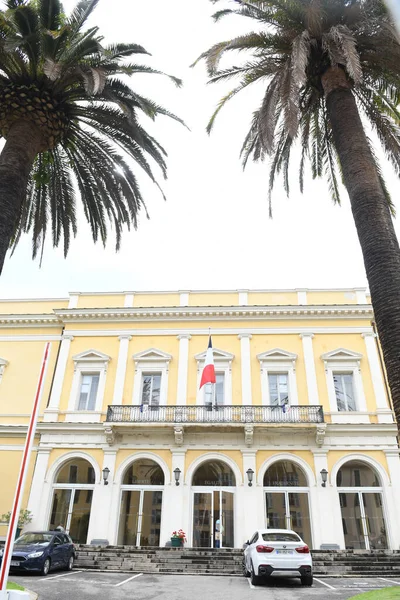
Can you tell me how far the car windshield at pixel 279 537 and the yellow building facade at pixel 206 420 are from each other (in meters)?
8.12

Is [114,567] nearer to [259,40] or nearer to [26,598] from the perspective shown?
[26,598]

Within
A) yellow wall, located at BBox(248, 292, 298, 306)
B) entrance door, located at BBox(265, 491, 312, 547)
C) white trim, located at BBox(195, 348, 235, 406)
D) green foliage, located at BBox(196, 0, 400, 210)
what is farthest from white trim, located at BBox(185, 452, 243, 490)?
green foliage, located at BBox(196, 0, 400, 210)

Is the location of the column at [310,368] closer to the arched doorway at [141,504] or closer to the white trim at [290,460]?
the white trim at [290,460]

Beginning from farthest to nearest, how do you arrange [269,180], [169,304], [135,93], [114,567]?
[169,304] < [114,567] < [269,180] < [135,93]

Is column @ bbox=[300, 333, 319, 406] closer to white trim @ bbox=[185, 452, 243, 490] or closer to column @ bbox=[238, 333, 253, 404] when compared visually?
column @ bbox=[238, 333, 253, 404]

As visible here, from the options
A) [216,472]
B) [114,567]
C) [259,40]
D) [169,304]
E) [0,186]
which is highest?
[169,304]

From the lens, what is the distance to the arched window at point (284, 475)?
848 inches

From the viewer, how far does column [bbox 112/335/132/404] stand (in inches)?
928

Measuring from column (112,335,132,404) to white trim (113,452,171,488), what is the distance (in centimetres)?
281

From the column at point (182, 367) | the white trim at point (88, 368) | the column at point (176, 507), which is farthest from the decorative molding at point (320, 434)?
the white trim at point (88, 368)

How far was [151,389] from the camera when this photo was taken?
24109 millimetres

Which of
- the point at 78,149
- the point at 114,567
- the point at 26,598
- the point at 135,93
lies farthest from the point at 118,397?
the point at 26,598

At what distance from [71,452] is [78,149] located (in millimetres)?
15653

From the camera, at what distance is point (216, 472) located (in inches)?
870
